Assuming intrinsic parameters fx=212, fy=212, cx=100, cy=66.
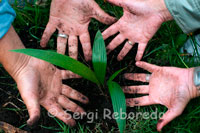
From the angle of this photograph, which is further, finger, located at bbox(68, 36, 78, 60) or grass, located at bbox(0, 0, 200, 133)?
finger, located at bbox(68, 36, 78, 60)

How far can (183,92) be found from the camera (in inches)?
52.8

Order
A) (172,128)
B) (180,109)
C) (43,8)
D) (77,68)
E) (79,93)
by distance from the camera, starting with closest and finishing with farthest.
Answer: (77,68) → (180,109) → (172,128) → (79,93) → (43,8)

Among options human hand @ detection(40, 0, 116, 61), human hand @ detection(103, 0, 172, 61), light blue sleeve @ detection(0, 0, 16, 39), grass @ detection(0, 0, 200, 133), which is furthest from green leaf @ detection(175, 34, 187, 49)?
light blue sleeve @ detection(0, 0, 16, 39)

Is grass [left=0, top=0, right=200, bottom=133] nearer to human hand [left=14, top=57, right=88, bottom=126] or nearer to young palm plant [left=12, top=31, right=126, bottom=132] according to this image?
human hand [left=14, top=57, right=88, bottom=126]

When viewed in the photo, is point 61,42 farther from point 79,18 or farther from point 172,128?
point 172,128

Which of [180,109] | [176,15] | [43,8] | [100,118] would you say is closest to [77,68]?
[100,118]

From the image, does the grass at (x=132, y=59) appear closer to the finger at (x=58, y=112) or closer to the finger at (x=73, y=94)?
the finger at (x=58, y=112)

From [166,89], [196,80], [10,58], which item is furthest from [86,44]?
[196,80]

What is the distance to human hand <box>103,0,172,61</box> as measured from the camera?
1524 mm

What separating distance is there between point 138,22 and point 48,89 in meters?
0.82

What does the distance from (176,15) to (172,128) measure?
788 mm

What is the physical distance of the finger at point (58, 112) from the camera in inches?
56.4

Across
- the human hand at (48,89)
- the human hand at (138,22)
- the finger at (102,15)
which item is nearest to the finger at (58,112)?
the human hand at (48,89)

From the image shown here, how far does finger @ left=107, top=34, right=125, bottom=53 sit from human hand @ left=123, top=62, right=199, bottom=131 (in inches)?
9.5
